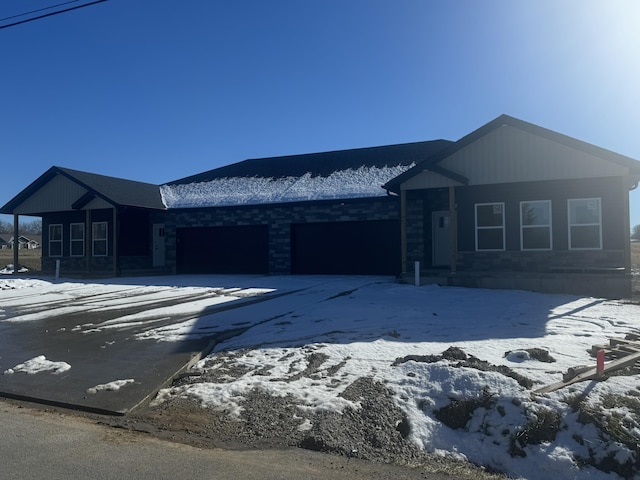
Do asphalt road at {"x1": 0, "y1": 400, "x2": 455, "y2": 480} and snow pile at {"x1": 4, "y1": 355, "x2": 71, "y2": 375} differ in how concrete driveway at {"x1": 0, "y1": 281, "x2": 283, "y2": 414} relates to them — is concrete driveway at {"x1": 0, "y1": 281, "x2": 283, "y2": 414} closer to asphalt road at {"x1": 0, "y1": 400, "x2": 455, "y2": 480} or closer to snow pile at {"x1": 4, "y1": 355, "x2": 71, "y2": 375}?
snow pile at {"x1": 4, "y1": 355, "x2": 71, "y2": 375}

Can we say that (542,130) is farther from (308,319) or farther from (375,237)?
(308,319)

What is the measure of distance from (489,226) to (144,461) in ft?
44.8

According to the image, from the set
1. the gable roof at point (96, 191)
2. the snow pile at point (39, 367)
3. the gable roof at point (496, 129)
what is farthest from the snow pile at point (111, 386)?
the gable roof at point (96, 191)

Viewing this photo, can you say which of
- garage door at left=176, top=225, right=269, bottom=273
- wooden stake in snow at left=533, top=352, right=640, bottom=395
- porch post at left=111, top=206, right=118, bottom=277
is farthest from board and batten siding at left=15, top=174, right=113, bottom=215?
wooden stake in snow at left=533, top=352, right=640, bottom=395

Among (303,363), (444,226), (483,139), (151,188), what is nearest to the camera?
(303,363)

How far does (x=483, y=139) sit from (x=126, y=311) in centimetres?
1092

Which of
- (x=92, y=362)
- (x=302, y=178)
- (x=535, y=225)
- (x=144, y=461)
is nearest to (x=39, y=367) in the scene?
(x=92, y=362)

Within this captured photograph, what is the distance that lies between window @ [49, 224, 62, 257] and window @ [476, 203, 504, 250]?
1902 cm

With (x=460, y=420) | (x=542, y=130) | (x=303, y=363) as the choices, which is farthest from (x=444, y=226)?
(x=460, y=420)

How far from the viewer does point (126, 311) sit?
11.5 m

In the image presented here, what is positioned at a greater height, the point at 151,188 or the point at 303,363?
the point at 151,188

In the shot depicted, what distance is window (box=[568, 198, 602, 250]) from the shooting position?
14.5 meters

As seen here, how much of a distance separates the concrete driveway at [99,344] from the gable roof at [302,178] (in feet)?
24.5

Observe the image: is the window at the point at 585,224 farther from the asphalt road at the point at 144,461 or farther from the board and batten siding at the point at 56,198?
the board and batten siding at the point at 56,198
